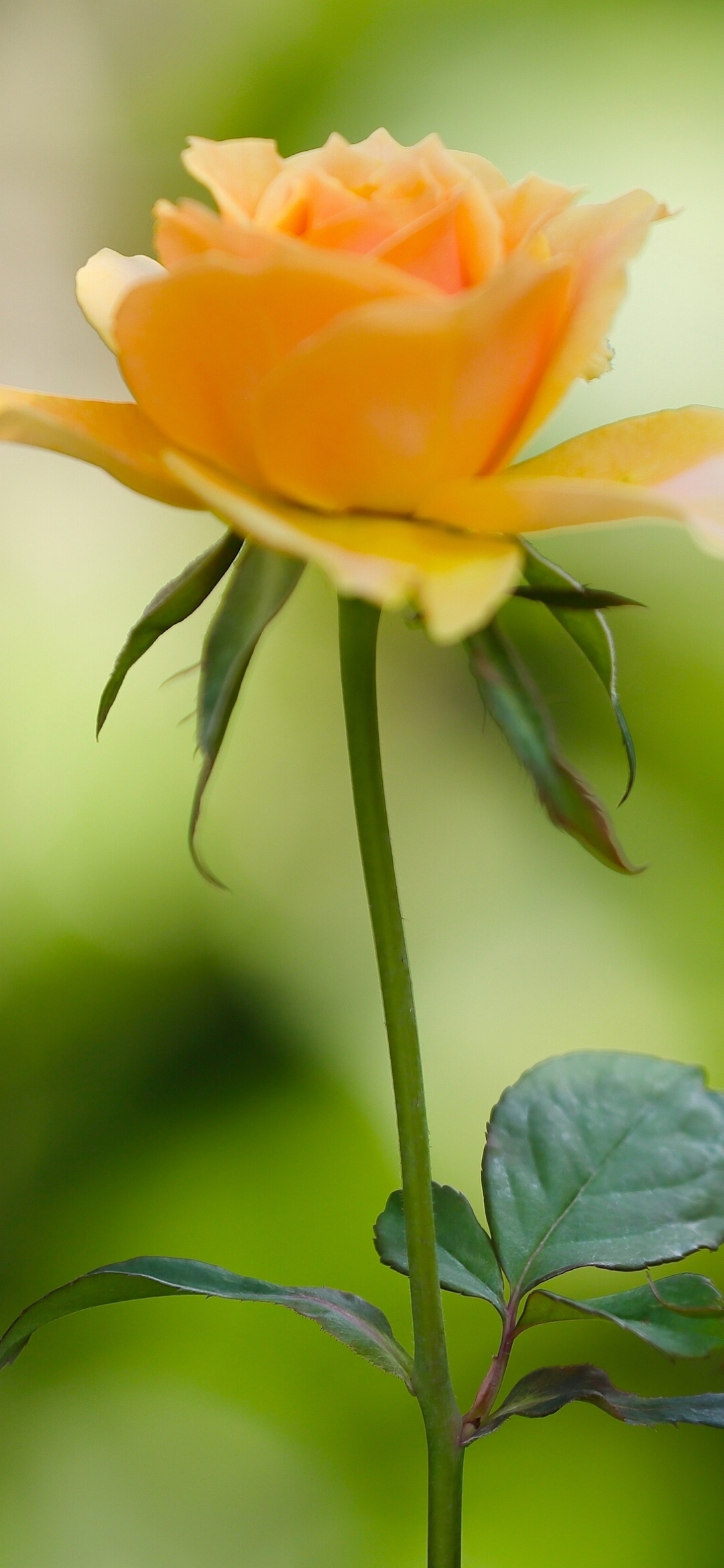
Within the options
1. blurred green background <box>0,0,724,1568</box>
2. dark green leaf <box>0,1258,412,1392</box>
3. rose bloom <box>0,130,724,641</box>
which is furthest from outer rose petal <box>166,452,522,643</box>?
blurred green background <box>0,0,724,1568</box>

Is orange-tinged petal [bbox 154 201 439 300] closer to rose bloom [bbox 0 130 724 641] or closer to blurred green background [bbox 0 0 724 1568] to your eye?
rose bloom [bbox 0 130 724 641]

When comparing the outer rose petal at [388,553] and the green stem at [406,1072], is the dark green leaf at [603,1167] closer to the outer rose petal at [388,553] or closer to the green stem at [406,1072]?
the green stem at [406,1072]

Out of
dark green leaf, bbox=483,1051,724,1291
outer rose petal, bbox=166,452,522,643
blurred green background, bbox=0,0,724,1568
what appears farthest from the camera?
blurred green background, bbox=0,0,724,1568

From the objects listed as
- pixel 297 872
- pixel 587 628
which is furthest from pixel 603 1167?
pixel 297 872

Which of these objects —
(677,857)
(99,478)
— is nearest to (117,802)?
(99,478)

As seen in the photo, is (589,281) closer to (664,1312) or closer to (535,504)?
(535,504)

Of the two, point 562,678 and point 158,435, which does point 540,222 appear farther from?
point 562,678

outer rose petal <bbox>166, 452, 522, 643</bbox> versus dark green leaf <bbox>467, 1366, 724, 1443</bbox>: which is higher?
outer rose petal <bbox>166, 452, 522, 643</bbox>
